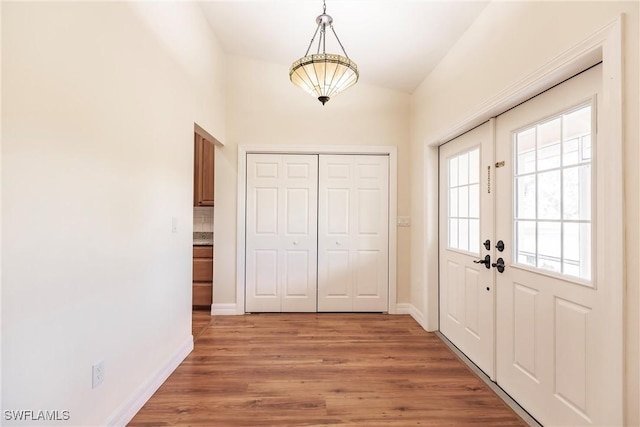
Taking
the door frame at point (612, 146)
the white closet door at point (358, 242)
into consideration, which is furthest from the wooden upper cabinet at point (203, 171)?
the door frame at point (612, 146)

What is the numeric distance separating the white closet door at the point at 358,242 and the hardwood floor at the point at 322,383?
57 cm

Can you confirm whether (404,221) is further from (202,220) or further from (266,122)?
(202,220)

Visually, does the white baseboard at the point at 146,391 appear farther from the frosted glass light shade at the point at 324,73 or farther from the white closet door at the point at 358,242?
the frosted glass light shade at the point at 324,73

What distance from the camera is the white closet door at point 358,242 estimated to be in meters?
3.61

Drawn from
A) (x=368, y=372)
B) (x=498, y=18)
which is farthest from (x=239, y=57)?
(x=368, y=372)

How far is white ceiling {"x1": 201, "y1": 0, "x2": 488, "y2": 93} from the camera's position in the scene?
228 cm

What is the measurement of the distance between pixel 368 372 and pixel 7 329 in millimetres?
2090

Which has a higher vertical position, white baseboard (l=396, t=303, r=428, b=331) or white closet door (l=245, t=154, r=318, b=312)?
white closet door (l=245, t=154, r=318, b=312)

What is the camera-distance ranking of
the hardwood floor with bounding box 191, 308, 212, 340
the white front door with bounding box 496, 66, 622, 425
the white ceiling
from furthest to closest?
1. the hardwood floor with bounding box 191, 308, 212, 340
2. the white ceiling
3. the white front door with bounding box 496, 66, 622, 425

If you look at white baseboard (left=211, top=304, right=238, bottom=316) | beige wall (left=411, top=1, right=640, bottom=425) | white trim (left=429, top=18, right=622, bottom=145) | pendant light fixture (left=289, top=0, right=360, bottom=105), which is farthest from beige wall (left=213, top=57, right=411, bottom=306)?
white trim (left=429, top=18, right=622, bottom=145)

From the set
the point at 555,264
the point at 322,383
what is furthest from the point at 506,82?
the point at 322,383

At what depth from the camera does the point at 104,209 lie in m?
1.50

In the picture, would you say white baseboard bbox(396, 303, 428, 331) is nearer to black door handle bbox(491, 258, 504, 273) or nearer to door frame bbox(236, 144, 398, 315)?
door frame bbox(236, 144, 398, 315)

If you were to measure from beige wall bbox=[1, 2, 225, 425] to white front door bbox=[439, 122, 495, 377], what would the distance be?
2.41m
